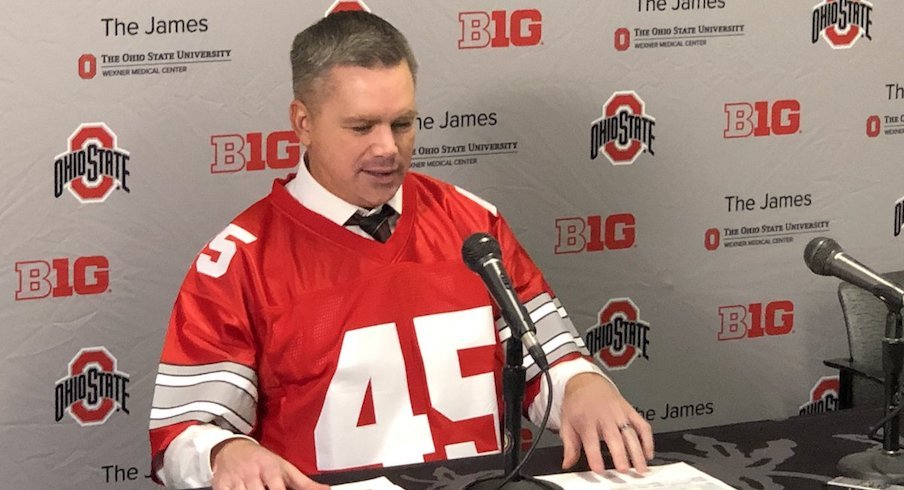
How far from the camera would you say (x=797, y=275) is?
362 centimetres

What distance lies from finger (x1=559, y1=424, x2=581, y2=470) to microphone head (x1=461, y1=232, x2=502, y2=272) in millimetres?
446

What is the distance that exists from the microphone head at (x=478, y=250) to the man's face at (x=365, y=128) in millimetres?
562

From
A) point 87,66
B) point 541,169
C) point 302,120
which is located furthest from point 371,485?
point 541,169

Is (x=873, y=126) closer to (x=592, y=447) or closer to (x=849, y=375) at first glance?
(x=849, y=375)

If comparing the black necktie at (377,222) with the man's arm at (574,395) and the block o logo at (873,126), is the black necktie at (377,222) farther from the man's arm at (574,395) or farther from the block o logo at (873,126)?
the block o logo at (873,126)

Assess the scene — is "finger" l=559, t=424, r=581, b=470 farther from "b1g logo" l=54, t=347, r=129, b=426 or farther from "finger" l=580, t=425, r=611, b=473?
"b1g logo" l=54, t=347, r=129, b=426

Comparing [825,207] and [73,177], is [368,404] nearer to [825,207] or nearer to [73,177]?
[73,177]

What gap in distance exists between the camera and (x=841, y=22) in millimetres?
3527

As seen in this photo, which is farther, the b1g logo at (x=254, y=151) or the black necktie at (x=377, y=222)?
the b1g logo at (x=254, y=151)

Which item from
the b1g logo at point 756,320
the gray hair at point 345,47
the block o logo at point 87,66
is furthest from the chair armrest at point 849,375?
the block o logo at point 87,66

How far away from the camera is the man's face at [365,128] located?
7.85 feet

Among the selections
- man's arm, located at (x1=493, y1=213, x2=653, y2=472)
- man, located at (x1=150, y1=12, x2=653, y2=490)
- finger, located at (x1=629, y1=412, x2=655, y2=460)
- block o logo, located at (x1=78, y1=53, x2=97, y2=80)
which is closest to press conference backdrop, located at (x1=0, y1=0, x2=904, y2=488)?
block o logo, located at (x1=78, y1=53, x2=97, y2=80)

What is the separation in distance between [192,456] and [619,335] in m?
1.58

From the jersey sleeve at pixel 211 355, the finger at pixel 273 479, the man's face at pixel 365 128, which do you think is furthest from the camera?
the man's face at pixel 365 128
